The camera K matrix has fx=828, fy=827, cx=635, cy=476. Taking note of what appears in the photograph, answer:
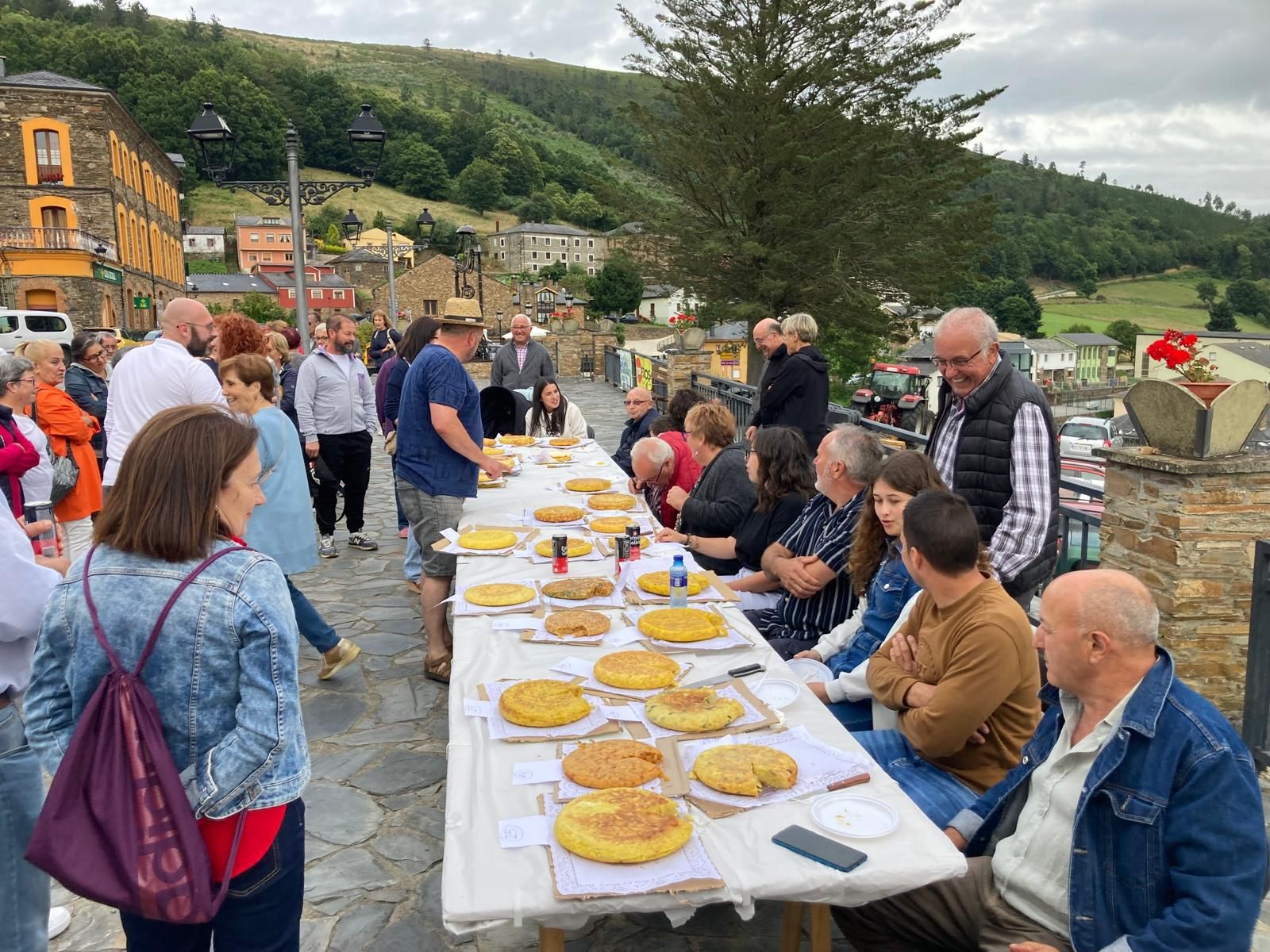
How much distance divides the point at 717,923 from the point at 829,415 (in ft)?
19.9

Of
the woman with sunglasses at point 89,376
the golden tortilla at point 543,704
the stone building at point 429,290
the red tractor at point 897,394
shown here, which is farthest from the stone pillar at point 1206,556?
the stone building at point 429,290

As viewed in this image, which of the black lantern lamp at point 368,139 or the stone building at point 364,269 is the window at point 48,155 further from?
the stone building at point 364,269

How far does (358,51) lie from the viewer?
614 feet

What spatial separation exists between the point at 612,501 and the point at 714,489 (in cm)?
73

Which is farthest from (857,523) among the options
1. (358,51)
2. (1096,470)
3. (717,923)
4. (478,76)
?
(358,51)

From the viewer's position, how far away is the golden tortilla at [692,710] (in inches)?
96.0

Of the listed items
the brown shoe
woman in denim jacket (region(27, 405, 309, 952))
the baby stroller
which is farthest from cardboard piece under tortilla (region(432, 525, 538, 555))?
the baby stroller

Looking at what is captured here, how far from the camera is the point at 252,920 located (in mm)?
1886

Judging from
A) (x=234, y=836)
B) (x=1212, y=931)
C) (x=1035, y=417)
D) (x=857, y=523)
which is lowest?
(x=1212, y=931)

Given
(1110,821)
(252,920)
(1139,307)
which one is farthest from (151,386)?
(1139,307)

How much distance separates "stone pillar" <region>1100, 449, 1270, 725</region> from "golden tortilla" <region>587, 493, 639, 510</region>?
288cm

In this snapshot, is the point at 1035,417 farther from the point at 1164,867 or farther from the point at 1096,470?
the point at 1096,470

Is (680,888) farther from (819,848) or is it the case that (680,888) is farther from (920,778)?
(920,778)

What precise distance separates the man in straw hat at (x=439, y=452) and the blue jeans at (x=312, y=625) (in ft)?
1.85
